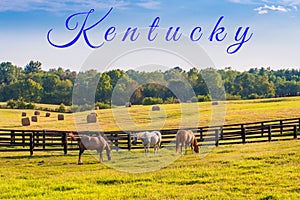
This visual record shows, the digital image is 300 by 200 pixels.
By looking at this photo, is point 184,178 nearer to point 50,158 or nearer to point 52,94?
point 50,158

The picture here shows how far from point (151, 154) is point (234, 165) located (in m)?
4.97

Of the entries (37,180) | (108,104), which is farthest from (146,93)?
(37,180)

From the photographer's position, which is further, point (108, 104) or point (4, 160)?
point (108, 104)

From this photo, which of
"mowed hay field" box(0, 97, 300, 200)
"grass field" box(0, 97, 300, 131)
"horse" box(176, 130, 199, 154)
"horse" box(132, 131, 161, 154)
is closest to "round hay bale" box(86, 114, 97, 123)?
"grass field" box(0, 97, 300, 131)

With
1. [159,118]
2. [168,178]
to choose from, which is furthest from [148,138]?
[159,118]

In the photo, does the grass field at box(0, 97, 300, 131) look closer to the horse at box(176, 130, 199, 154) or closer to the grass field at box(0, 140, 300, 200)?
the horse at box(176, 130, 199, 154)

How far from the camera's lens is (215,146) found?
67.5 ft

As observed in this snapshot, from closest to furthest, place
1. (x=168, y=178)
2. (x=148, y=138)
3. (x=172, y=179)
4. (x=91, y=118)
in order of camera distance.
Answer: (x=172, y=179), (x=168, y=178), (x=148, y=138), (x=91, y=118)

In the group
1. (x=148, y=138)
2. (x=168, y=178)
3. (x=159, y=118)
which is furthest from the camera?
(x=159, y=118)

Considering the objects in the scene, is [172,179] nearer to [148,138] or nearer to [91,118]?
[148,138]

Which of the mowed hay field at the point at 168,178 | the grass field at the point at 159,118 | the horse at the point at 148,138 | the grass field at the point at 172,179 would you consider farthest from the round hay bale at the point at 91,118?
the grass field at the point at 172,179

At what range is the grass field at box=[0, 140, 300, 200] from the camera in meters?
10.3

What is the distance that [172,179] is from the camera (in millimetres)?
12039

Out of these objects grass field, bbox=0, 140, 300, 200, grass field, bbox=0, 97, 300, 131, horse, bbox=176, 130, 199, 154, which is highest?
grass field, bbox=0, 97, 300, 131
